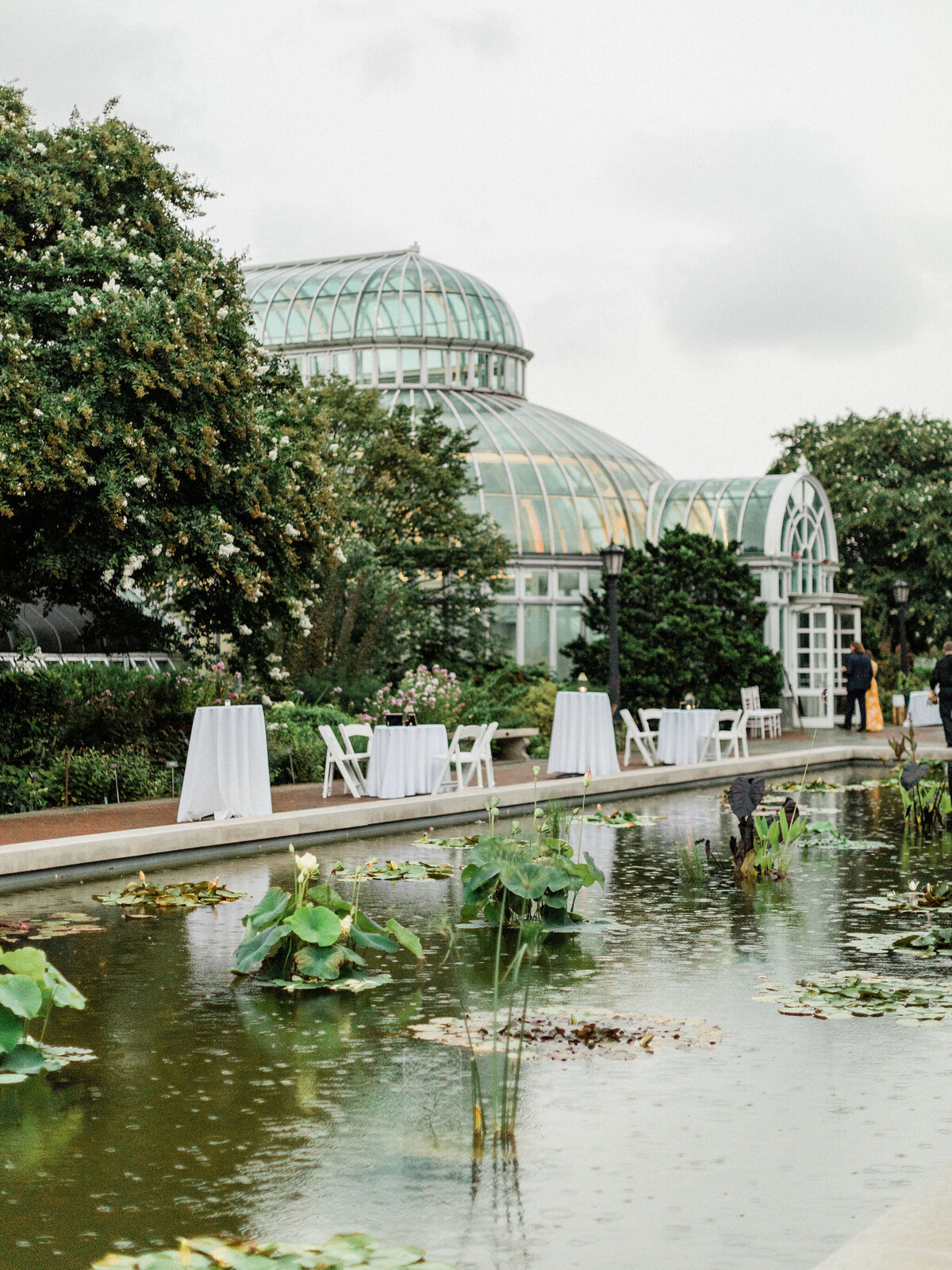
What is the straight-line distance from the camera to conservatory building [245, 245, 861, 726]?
1361 inches

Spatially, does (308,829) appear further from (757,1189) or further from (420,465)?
(420,465)

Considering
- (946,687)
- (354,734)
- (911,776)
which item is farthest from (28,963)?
(946,687)

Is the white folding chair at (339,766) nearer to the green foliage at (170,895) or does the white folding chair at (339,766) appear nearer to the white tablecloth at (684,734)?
the white tablecloth at (684,734)

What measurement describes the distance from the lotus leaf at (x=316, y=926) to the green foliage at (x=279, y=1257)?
11.0 feet

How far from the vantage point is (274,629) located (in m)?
23.2

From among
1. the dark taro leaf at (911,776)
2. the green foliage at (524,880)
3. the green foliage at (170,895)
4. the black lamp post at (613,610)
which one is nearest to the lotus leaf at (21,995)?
the green foliage at (524,880)

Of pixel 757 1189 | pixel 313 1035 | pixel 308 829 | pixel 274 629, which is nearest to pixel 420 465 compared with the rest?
pixel 274 629

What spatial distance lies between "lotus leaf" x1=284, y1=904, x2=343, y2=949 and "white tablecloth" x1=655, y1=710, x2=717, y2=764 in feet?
49.4

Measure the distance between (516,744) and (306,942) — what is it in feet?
55.8

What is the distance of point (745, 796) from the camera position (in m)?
10.8

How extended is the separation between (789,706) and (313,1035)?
2806cm

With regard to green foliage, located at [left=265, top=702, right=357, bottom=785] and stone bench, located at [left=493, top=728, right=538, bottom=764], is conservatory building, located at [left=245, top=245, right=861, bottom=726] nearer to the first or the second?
stone bench, located at [left=493, top=728, right=538, bottom=764]

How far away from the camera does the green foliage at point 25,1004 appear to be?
219 inches

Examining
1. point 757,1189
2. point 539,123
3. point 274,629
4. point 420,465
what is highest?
point 539,123
